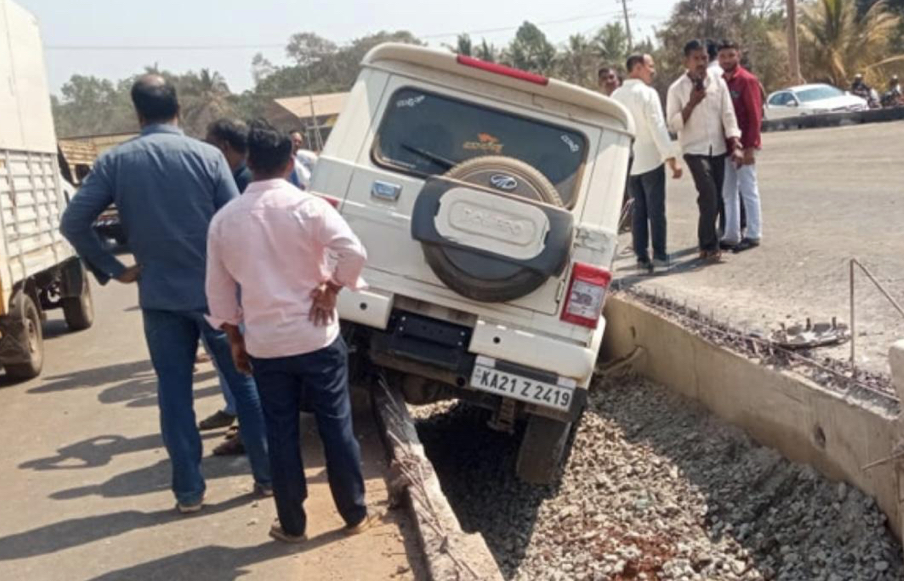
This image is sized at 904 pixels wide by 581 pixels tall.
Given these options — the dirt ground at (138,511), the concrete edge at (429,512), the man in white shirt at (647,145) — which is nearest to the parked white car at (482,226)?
the concrete edge at (429,512)

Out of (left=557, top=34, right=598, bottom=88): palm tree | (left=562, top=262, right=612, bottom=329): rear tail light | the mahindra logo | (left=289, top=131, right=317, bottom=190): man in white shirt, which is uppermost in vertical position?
the mahindra logo

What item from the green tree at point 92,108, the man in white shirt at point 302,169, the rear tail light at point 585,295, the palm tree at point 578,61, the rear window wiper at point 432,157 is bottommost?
the green tree at point 92,108

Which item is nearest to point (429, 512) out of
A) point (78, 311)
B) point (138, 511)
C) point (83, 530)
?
point (138, 511)

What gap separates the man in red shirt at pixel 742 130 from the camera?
9.81m

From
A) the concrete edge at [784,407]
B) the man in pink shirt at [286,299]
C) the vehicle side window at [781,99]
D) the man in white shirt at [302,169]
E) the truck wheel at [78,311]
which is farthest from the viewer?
the vehicle side window at [781,99]

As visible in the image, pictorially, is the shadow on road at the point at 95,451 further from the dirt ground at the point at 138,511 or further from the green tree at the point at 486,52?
the green tree at the point at 486,52

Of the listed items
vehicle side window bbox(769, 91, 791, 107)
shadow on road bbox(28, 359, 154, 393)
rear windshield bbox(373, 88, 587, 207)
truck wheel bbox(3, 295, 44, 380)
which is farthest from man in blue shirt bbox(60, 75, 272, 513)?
vehicle side window bbox(769, 91, 791, 107)

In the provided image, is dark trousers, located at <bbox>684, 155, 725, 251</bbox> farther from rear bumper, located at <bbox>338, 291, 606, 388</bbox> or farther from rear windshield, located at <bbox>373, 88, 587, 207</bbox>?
rear bumper, located at <bbox>338, 291, 606, 388</bbox>

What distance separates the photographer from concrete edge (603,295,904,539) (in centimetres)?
478

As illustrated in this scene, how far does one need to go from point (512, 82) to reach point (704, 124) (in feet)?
12.5

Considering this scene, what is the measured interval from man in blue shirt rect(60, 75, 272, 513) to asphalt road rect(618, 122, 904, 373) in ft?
11.4

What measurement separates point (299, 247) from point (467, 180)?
64.2 inches

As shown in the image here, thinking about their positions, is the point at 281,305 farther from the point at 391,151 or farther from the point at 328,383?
the point at 391,151

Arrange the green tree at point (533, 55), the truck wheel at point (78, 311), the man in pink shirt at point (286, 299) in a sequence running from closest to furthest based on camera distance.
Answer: the man in pink shirt at point (286, 299) → the truck wheel at point (78, 311) → the green tree at point (533, 55)
